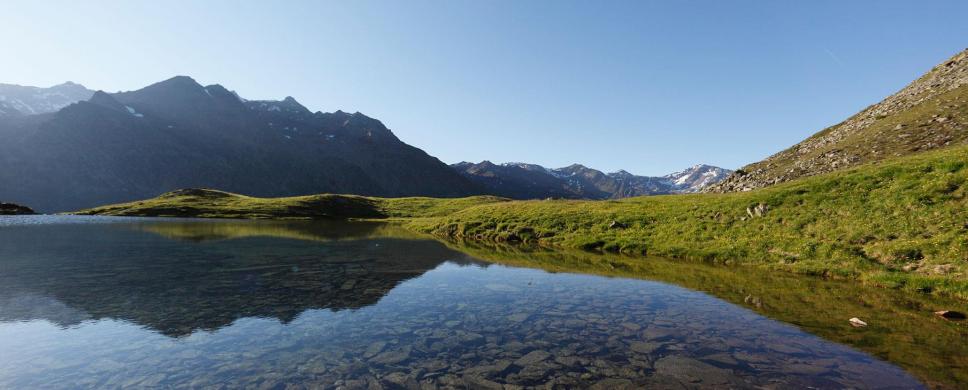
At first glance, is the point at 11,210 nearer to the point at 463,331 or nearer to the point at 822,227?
the point at 463,331

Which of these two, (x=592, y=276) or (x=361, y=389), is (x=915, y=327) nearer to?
(x=592, y=276)

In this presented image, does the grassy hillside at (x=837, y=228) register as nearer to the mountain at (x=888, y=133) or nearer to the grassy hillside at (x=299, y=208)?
the mountain at (x=888, y=133)

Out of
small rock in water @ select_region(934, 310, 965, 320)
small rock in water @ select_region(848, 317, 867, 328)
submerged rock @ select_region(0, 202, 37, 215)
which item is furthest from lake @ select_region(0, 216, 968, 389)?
submerged rock @ select_region(0, 202, 37, 215)

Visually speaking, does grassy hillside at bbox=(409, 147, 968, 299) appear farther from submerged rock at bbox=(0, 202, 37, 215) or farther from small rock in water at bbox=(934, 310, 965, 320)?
submerged rock at bbox=(0, 202, 37, 215)

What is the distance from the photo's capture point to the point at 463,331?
1702 centimetres

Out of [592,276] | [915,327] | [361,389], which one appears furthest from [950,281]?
[361,389]

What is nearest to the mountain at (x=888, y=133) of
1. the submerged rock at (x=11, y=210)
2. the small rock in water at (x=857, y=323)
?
the small rock in water at (x=857, y=323)

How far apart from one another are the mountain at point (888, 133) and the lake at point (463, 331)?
33886 millimetres

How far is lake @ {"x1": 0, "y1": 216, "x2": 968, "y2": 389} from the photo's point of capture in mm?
12352

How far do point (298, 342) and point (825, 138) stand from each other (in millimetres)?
84677

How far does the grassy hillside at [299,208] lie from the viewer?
477 feet

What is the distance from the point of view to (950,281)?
71.3 feet

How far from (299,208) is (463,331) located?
154364 millimetres

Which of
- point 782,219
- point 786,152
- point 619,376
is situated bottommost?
point 619,376
